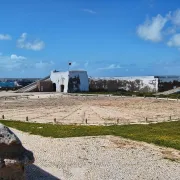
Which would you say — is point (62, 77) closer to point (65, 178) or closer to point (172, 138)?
point (172, 138)

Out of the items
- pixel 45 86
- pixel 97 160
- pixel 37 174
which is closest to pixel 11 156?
pixel 37 174

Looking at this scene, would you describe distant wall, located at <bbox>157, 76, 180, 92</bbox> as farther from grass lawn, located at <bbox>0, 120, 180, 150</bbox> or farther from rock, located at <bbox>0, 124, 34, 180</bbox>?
rock, located at <bbox>0, 124, 34, 180</bbox>

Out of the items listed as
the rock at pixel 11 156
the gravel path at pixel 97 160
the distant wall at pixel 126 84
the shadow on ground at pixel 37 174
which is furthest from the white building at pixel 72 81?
the rock at pixel 11 156

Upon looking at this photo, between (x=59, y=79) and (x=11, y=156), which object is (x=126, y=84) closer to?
(x=59, y=79)

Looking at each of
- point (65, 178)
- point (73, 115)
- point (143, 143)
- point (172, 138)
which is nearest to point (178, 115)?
point (73, 115)

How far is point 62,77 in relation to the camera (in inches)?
2963

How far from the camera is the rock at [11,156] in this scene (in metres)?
10.3

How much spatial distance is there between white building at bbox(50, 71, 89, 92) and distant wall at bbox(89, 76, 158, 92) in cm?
300

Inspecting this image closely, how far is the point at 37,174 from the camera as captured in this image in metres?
13.7

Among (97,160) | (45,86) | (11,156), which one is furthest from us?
(45,86)

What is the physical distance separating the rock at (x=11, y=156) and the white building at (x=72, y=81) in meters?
62.0

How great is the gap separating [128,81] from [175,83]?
9415 mm

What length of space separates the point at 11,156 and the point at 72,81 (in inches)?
2505

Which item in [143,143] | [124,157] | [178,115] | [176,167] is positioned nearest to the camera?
[176,167]
